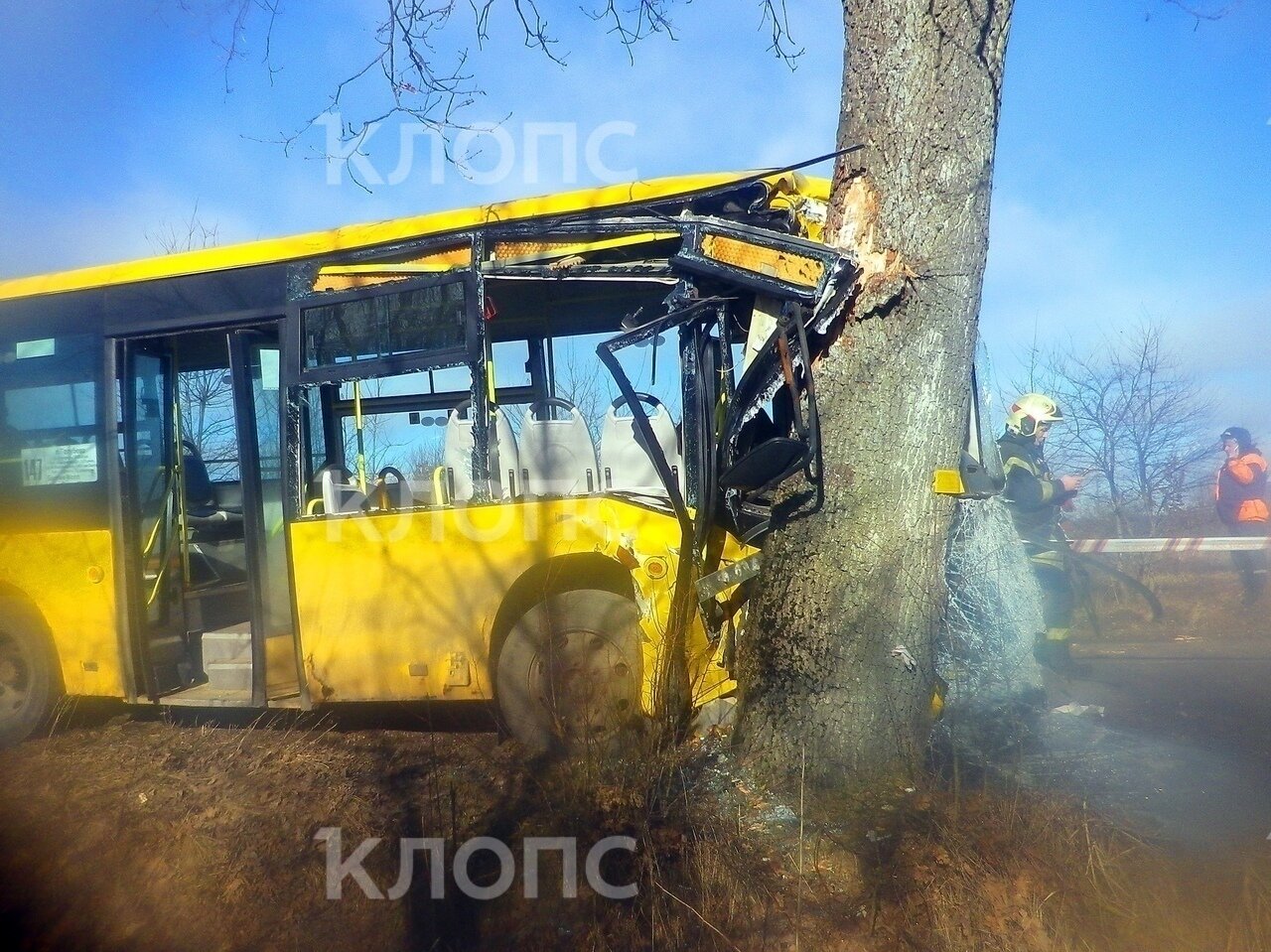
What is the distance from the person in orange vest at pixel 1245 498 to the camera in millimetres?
9423

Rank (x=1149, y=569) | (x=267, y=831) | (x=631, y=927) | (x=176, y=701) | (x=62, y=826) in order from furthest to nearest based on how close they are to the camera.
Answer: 1. (x=1149, y=569)
2. (x=176, y=701)
3. (x=62, y=826)
4. (x=267, y=831)
5. (x=631, y=927)

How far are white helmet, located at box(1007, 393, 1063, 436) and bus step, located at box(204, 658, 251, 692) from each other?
18.9ft

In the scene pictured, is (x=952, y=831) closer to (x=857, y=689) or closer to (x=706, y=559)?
(x=857, y=689)

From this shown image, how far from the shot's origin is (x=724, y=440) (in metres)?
4.37

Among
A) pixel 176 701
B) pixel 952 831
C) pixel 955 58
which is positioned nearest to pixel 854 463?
pixel 952 831

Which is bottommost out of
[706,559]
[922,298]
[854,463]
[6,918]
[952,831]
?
[6,918]

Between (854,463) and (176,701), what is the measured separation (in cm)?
467

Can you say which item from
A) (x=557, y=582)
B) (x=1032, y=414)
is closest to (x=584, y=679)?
(x=557, y=582)

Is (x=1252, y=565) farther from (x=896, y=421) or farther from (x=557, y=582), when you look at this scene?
(x=557, y=582)

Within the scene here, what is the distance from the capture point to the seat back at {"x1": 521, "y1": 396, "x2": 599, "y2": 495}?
207 inches

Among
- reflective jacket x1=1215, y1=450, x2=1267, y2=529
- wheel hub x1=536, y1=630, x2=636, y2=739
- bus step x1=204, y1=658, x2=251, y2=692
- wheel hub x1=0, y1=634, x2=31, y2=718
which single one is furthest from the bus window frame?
reflective jacket x1=1215, y1=450, x2=1267, y2=529

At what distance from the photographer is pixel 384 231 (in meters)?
5.38

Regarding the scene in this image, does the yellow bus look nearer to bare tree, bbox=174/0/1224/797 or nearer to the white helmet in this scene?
bare tree, bbox=174/0/1224/797

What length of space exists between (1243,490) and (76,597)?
10.6 m
